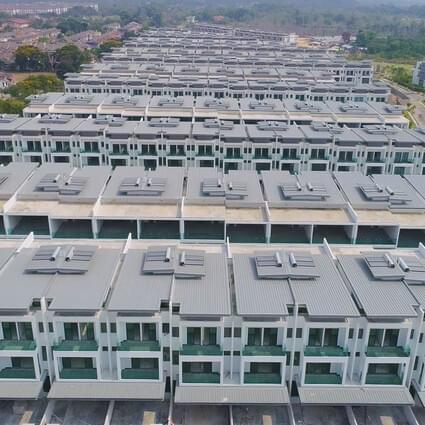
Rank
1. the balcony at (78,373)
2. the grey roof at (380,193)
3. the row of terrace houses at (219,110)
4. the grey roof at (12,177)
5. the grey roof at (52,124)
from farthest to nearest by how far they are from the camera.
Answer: the row of terrace houses at (219,110), the grey roof at (52,124), the grey roof at (12,177), the grey roof at (380,193), the balcony at (78,373)

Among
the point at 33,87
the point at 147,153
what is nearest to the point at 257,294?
the point at 147,153

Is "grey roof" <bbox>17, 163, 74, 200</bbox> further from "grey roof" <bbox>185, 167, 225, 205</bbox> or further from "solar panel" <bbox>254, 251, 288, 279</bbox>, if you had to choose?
"solar panel" <bbox>254, 251, 288, 279</bbox>

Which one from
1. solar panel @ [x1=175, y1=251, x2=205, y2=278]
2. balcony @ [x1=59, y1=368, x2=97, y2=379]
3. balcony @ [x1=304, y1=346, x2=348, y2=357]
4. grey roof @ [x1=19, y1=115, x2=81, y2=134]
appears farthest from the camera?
grey roof @ [x1=19, y1=115, x2=81, y2=134]

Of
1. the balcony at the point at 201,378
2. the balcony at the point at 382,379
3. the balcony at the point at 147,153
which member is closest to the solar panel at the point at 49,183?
the balcony at the point at 147,153

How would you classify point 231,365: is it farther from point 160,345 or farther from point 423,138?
point 423,138

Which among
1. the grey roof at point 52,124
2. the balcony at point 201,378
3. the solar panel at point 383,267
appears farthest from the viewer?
the grey roof at point 52,124

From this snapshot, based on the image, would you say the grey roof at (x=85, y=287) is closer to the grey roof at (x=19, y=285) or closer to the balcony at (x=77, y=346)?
the grey roof at (x=19, y=285)

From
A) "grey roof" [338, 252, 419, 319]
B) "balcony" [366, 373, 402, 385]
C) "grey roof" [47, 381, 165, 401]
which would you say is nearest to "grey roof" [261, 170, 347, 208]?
"grey roof" [338, 252, 419, 319]
